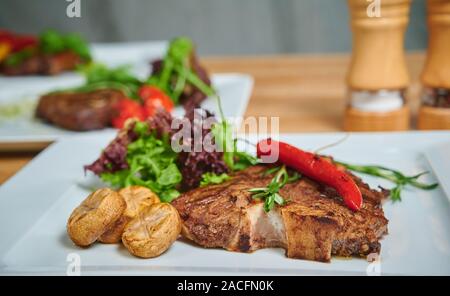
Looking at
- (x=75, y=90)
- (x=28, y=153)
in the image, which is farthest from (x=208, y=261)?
(x=75, y=90)

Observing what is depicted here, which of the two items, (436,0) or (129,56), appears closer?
(436,0)

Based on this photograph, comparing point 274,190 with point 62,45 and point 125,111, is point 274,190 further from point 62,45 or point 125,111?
point 62,45

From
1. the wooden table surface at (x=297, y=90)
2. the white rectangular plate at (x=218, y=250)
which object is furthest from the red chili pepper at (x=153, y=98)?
the white rectangular plate at (x=218, y=250)

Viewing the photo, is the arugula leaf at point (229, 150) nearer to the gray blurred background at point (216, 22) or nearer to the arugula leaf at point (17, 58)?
the arugula leaf at point (17, 58)

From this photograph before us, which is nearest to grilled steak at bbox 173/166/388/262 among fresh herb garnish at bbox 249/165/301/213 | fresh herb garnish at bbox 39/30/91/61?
fresh herb garnish at bbox 249/165/301/213

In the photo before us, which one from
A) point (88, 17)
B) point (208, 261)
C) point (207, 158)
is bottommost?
point (208, 261)

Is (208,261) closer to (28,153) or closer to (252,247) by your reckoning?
(252,247)
